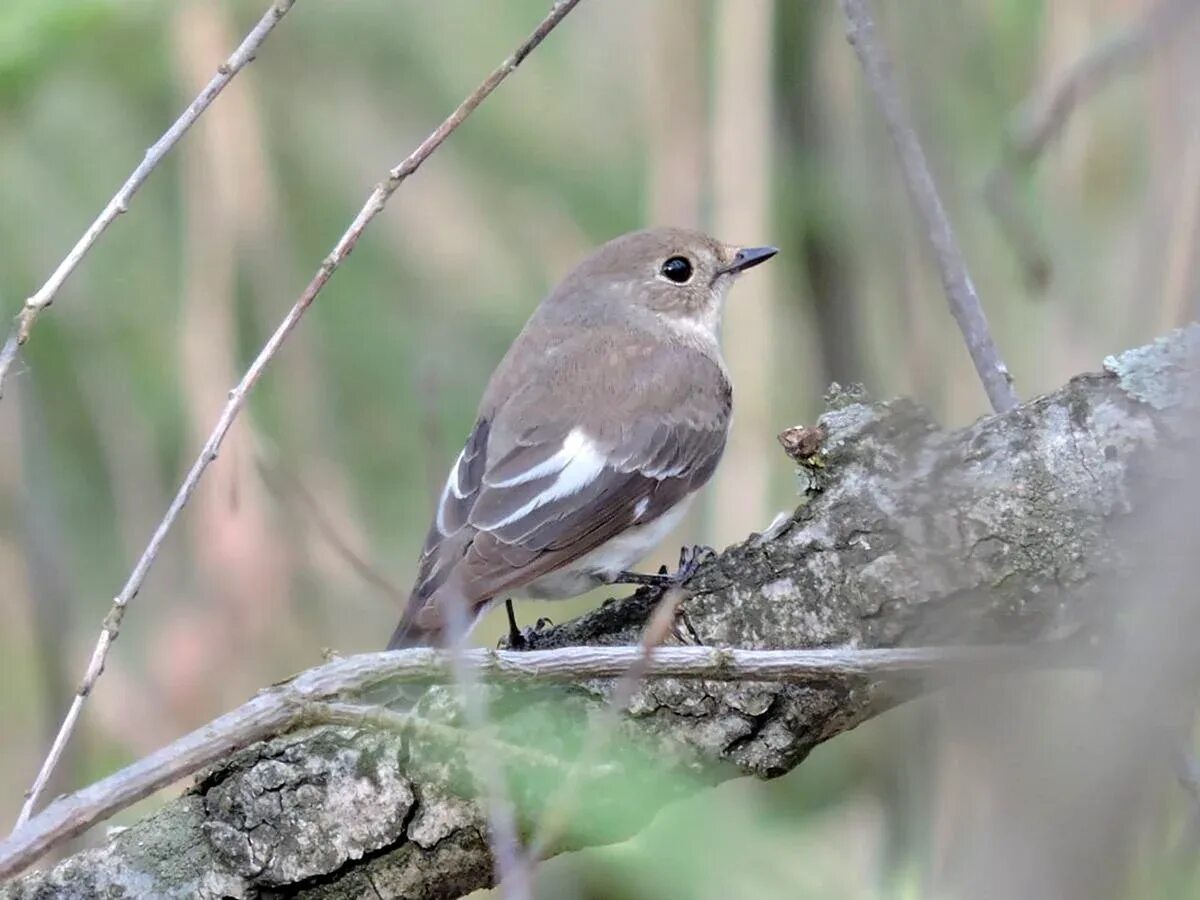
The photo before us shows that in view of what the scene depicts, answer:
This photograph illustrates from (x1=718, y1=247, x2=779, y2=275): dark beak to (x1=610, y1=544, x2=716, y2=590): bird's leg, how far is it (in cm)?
104

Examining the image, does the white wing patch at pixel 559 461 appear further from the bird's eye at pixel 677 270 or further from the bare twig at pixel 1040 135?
the bare twig at pixel 1040 135

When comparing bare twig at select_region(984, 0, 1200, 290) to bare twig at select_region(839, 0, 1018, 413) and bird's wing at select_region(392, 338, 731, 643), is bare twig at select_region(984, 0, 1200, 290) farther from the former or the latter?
bird's wing at select_region(392, 338, 731, 643)

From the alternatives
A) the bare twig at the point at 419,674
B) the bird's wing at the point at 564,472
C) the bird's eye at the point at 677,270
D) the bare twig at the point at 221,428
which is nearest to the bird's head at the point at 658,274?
the bird's eye at the point at 677,270

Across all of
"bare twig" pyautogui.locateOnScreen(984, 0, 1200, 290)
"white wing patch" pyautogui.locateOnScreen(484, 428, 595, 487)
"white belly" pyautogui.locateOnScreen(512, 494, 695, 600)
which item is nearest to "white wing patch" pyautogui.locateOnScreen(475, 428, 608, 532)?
"white wing patch" pyautogui.locateOnScreen(484, 428, 595, 487)

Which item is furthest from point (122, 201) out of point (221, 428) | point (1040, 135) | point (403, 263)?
point (403, 263)

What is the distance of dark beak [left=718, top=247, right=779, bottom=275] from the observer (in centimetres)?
421

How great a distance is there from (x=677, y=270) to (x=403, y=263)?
1.50 m

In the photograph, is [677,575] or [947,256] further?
[677,575]

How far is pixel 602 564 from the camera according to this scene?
11.7 feet

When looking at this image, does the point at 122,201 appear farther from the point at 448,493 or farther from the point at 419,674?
the point at 448,493

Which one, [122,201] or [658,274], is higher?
[658,274]

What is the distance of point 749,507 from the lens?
151 inches

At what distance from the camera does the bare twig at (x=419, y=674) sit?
1822 millimetres

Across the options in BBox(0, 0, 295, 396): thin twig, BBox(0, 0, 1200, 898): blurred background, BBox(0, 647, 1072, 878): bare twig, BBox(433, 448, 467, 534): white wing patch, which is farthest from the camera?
BBox(0, 0, 1200, 898): blurred background
